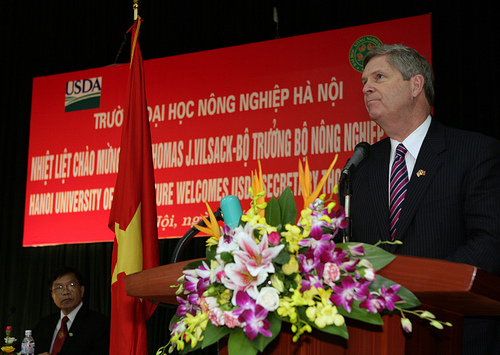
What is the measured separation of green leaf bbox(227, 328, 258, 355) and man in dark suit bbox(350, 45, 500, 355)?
531 millimetres

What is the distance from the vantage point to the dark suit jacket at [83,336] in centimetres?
387

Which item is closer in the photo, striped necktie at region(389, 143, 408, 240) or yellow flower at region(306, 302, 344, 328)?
yellow flower at region(306, 302, 344, 328)

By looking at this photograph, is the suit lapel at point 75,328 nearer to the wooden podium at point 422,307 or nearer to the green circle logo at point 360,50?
the green circle logo at point 360,50

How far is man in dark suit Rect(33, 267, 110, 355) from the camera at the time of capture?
3.88m

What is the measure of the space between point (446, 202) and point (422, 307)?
0.50 m

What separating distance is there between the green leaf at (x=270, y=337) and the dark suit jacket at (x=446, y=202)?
55cm

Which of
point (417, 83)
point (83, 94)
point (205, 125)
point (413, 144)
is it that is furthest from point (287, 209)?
point (83, 94)

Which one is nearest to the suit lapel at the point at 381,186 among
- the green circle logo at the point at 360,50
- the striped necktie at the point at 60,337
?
the green circle logo at the point at 360,50

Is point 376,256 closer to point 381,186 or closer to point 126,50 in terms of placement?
point 381,186

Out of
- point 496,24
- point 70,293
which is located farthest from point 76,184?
point 496,24

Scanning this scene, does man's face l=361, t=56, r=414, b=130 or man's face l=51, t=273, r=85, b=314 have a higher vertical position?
man's face l=361, t=56, r=414, b=130

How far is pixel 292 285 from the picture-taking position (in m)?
1.01

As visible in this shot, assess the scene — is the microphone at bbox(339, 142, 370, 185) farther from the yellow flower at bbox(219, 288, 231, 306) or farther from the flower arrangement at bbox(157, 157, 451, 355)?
the yellow flower at bbox(219, 288, 231, 306)

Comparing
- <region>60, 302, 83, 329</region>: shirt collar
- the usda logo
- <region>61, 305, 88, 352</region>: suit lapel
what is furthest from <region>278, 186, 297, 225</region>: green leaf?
the usda logo
